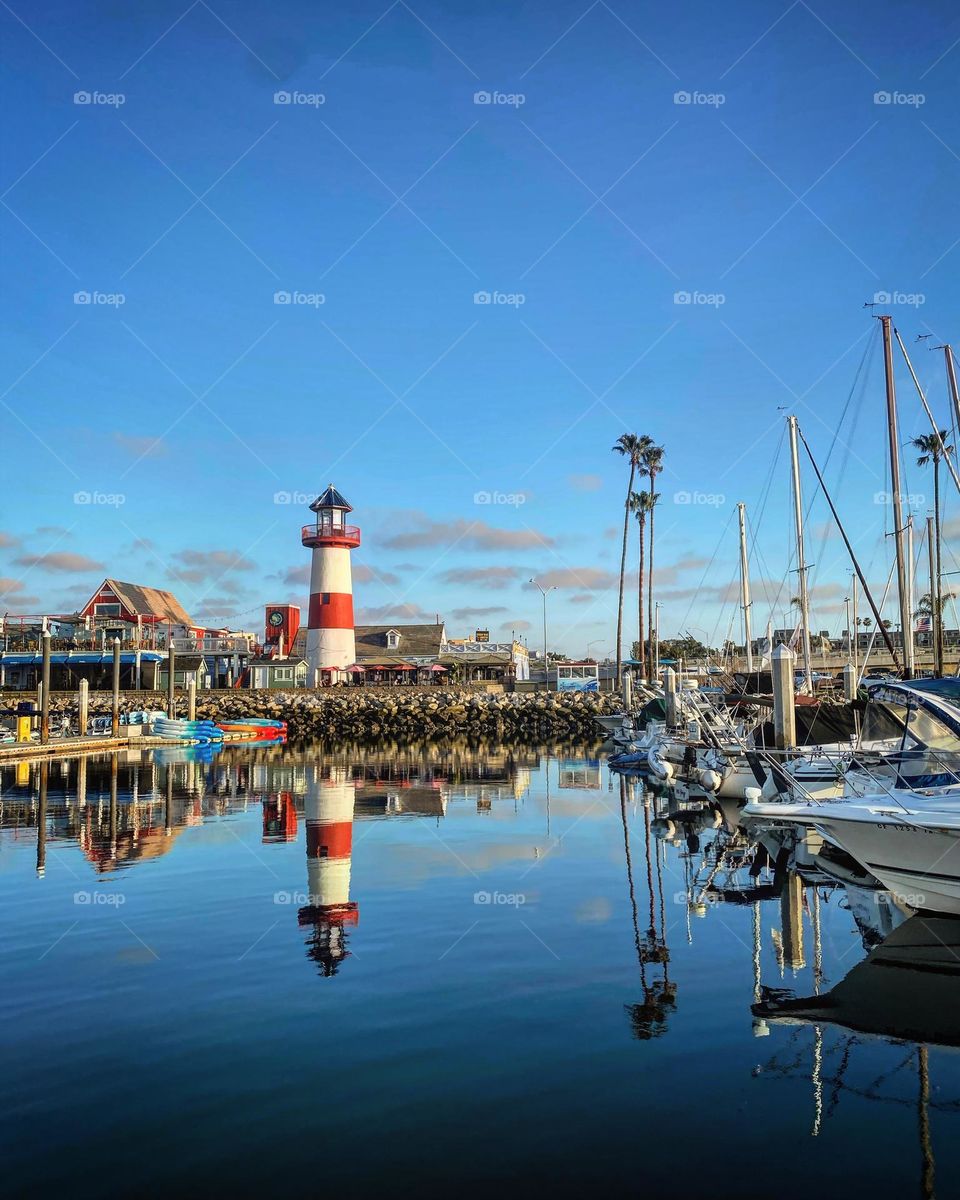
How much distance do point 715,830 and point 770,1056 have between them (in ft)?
50.6

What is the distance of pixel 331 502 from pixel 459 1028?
68.1 m

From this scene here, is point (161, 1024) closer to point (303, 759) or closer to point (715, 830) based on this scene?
point (715, 830)

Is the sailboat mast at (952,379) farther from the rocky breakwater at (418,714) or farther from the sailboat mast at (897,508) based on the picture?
the rocky breakwater at (418,714)

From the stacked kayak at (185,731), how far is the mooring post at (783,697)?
38.1 meters

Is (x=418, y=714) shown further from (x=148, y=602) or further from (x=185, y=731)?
(x=148, y=602)

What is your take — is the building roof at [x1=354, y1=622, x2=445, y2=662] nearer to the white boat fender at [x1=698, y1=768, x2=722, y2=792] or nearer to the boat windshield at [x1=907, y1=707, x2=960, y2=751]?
the white boat fender at [x1=698, y1=768, x2=722, y2=792]

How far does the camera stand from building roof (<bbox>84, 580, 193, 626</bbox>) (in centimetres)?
8725

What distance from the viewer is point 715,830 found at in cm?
2372

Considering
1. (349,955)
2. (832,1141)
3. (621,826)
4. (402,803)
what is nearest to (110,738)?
(402,803)

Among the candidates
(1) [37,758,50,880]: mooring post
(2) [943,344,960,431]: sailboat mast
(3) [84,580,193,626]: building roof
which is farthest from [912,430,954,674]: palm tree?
(3) [84,580,193,626]: building roof

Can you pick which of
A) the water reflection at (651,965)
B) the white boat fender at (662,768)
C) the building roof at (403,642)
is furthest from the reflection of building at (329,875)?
the building roof at (403,642)

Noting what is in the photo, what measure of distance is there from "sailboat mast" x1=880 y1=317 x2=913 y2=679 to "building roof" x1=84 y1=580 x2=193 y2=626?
72382mm

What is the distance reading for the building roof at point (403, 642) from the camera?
9144cm

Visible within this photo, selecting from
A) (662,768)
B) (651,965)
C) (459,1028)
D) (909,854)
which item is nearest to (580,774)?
(662,768)
